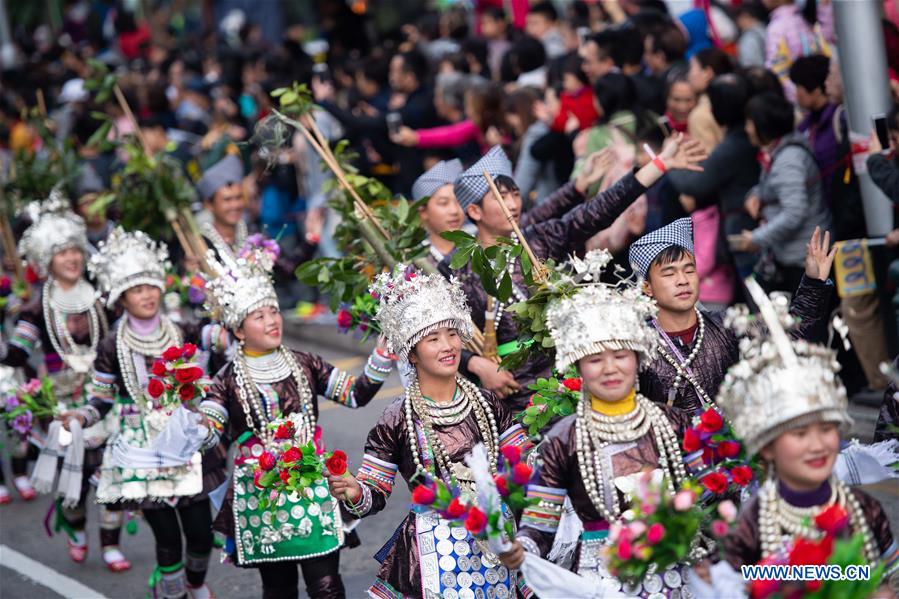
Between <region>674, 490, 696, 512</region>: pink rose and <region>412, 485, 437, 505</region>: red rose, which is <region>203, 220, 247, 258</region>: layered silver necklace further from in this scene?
<region>674, 490, 696, 512</region>: pink rose

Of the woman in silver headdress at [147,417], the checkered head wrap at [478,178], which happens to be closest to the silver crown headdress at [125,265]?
the woman in silver headdress at [147,417]

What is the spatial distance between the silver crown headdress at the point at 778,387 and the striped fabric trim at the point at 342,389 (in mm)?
2637

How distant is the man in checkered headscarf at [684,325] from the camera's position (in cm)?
560

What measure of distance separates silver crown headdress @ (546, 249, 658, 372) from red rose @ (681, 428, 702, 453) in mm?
387

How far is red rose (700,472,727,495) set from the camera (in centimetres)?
462

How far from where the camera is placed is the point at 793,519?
13.8 feet

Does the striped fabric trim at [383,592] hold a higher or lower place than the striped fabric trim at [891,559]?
lower

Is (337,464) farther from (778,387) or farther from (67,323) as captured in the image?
(67,323)

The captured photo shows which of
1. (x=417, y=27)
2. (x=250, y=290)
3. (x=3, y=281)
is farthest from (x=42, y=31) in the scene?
(x=250, y=290)

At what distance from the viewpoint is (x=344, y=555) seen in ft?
25.9

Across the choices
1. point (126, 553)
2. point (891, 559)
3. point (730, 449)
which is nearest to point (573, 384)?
point (730, 449)

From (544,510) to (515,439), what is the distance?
830 mm

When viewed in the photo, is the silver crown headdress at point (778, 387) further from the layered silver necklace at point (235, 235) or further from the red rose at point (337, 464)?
the layered silver necklace at point (235, 235)

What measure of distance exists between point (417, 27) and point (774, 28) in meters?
6.03
